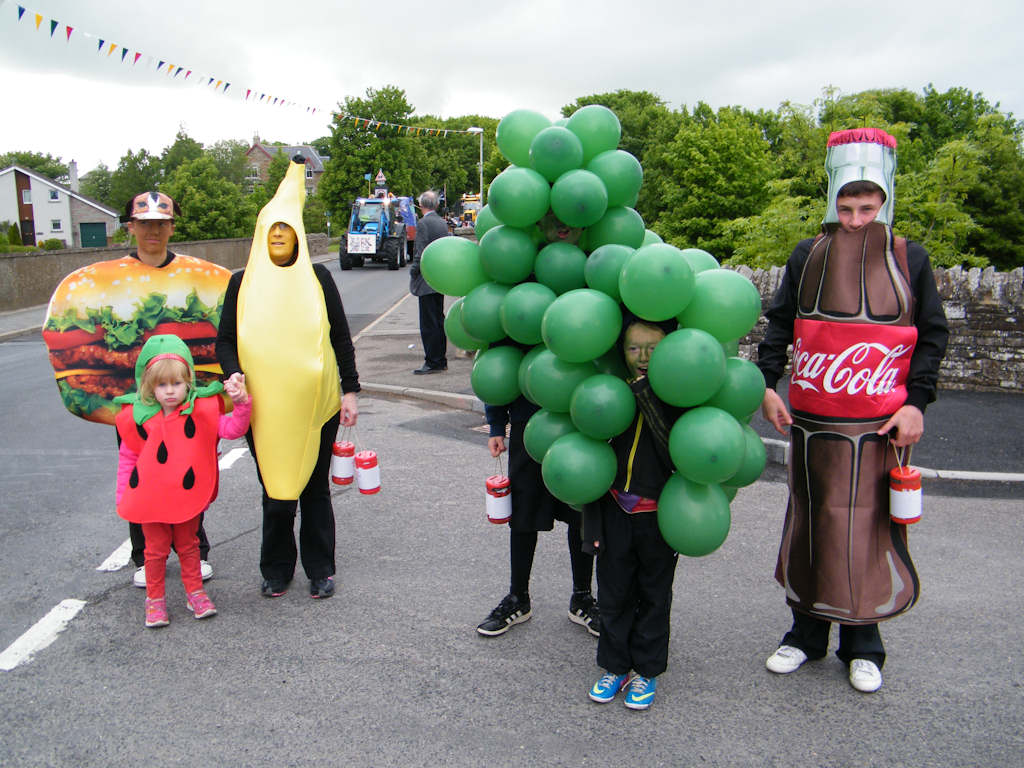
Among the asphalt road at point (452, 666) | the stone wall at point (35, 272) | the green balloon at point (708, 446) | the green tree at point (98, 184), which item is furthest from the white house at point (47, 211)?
the green balloon at point (708, 446)

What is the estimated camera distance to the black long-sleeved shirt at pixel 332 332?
385cm

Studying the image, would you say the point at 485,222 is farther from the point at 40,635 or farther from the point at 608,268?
the point at 40,635

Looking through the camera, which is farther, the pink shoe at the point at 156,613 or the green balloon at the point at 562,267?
the pink shoe at the point at 156,613

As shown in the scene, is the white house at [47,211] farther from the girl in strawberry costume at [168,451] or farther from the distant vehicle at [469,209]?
the girl in strawberry costume at [168,451]

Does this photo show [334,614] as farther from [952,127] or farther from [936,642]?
[952,127]

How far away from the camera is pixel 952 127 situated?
29.1 meters

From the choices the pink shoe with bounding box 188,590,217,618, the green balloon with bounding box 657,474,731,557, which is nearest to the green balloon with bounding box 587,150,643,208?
the green balloon with bounding box 657,474,731,557

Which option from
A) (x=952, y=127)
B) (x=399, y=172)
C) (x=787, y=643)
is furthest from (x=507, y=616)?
(x=399, y=172)

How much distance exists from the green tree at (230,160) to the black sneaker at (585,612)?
250ft

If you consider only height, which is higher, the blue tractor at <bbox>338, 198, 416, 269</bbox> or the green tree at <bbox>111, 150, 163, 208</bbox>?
the green tree at <bbox>111, 150, 163, 208</bbox>

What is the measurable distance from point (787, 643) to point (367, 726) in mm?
1735

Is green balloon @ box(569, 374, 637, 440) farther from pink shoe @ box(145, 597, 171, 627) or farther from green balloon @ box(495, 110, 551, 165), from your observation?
pink shoe @ box(145, 597, 171, 627)

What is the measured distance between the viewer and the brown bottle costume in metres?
3.07

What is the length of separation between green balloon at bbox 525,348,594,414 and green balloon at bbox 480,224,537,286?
46 cm
